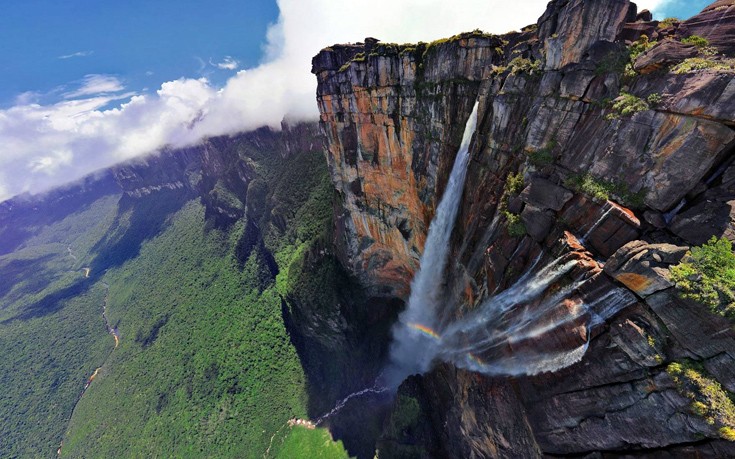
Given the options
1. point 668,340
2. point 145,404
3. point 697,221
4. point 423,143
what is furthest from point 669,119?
point 145,404

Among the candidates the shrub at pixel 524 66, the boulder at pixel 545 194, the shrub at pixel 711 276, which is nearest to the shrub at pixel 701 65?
the boulder at pixel 545 194

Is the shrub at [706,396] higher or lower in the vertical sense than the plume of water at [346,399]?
higher

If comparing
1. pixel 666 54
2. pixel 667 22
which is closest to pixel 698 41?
pixel 666 54

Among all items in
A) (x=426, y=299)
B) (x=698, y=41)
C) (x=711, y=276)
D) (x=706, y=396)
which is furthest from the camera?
(x=426, y=299)

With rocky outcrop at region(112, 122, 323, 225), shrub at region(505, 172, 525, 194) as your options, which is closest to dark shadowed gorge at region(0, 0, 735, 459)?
shrub at region(505, 172, 525, 194)

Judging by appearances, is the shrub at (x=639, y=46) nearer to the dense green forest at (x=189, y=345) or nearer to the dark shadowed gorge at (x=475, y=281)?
the dark shadowed gorge at (x=475, y=281)

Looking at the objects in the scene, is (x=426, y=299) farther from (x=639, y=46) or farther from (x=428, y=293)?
(x=639, y=46)

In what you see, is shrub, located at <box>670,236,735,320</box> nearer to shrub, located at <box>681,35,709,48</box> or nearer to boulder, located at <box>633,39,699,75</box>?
boulder, located at <box>633,39,699,75</box>
